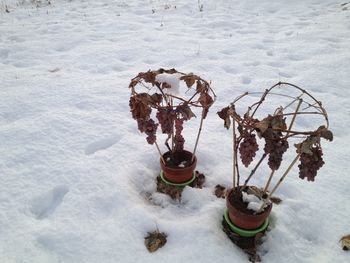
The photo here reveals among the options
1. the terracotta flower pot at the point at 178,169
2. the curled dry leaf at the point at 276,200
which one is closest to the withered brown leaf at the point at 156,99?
the terracotta flower pot at the point at 178,169

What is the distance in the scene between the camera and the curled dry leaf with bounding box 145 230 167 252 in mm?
1934

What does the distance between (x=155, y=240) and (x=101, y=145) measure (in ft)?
3.91

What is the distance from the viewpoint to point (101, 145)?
284 cm

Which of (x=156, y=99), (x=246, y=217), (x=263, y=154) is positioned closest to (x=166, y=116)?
(x=156, y=99)

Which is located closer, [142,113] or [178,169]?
[142,113]

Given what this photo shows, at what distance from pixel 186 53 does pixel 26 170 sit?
9.78 ft

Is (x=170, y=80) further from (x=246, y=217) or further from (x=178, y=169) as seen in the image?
(x=246, y=217)

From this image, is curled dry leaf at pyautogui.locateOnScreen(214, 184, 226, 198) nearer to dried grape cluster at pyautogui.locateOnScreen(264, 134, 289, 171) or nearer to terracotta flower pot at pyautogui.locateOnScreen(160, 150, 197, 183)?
terracotta flower pot at pyautogui.locateOnScreen(160, 150, 197, 183)

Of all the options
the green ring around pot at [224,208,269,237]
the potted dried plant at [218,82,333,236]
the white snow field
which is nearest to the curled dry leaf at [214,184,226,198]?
the white snow field

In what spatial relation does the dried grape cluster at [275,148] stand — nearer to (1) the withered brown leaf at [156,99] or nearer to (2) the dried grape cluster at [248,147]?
(2) the dried grape cluster at [248,147]

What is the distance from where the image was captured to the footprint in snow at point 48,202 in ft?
7.18

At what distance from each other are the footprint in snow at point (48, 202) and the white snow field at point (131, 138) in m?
0.01

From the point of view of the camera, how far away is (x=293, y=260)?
6.24 ft

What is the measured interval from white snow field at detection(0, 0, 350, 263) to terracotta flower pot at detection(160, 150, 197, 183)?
0.43ft
